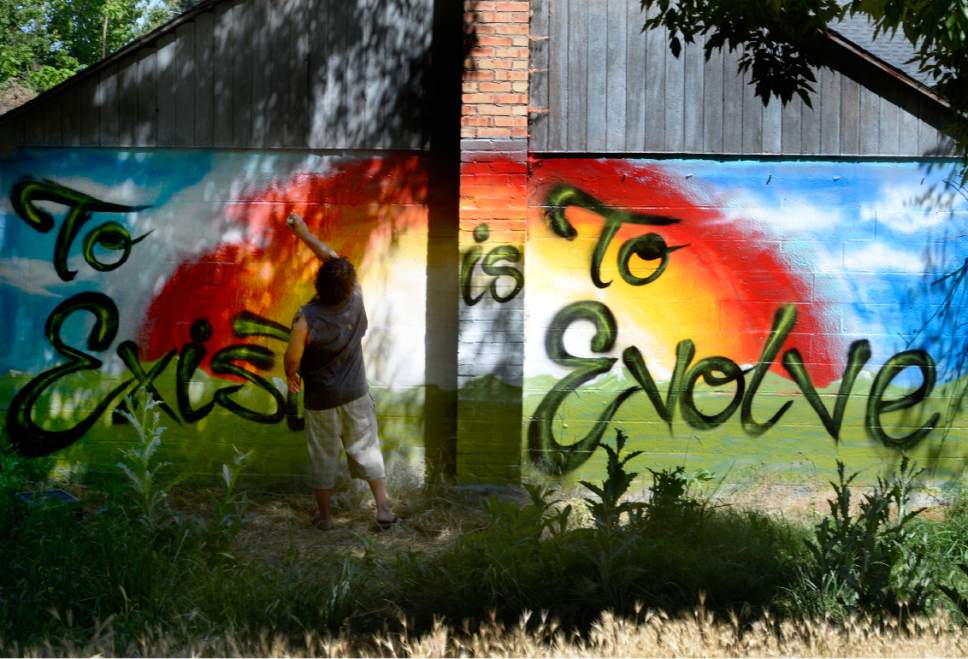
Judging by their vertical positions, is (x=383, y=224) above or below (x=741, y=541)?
above

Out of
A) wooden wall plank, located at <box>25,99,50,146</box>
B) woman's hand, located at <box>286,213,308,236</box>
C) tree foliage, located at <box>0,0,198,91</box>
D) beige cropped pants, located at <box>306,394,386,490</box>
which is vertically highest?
tree foliage, located at <box>0,0,198,91</box>

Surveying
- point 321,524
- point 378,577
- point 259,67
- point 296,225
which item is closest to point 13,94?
point 259,67

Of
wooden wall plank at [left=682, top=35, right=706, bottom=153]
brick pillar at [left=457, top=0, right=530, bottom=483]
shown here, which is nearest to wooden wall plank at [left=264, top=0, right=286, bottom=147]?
brick pillar at [left=457, top=0, right=530, bottom=483]

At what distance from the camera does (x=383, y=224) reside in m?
7.12

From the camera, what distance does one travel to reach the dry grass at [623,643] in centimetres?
375

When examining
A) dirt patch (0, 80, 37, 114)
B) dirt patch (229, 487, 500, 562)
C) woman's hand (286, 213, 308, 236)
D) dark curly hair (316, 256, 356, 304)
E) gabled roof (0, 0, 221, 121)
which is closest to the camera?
dirt patch (229, 487, 500, 562)

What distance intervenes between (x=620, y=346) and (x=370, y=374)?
1752 millimetres

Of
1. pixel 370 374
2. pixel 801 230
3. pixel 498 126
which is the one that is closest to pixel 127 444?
pixel 370 374

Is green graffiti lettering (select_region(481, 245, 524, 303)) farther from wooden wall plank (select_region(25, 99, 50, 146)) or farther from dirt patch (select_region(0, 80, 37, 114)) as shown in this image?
dirt patch (select_region(0, 80, 37, 114))

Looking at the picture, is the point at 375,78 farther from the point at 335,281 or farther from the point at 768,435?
the point at 768,435

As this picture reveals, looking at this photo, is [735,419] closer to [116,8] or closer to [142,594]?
[142,594]

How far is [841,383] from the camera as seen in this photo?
23.2 ft

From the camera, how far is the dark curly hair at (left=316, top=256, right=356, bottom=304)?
6160 millimetres

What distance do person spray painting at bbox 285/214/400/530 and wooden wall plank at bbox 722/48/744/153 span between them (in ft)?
9.08
